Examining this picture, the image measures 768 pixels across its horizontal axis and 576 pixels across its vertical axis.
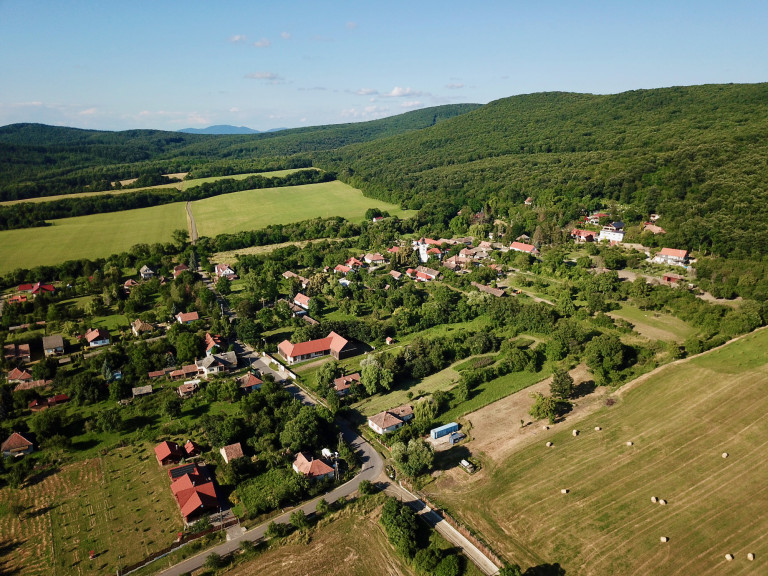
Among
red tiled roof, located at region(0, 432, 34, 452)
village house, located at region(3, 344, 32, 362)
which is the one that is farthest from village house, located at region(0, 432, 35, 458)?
village house, located at region(3, 344, 32, 362)

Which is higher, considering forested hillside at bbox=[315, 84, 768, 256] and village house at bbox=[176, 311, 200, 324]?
forested hillside at bbox=[315, 84, 768, 256]

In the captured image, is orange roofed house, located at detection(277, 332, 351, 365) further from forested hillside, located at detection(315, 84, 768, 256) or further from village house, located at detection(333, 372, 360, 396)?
forested hillside, located at detection(315, 84, 768, 256)

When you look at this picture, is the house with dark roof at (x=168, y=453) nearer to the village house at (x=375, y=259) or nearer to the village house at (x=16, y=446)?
the village house at (x=16, y=446)

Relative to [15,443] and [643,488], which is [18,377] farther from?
[643,488]

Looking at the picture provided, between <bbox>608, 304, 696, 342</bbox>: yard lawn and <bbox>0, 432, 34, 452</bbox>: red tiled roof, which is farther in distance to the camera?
<bbox>608, 304, 696, 342</bbox>: yard lawn

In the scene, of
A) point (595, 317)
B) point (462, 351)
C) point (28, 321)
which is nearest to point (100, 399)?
point (28, 321)

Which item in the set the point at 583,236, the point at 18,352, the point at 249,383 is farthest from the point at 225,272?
the point at 583,236

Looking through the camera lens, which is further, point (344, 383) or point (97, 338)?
point (97, 338)

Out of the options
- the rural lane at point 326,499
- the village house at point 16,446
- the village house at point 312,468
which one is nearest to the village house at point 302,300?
the rural lane at point 326,499
